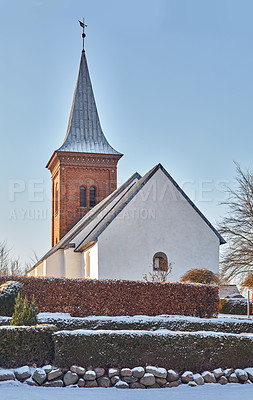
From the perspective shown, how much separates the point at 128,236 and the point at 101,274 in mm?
2536

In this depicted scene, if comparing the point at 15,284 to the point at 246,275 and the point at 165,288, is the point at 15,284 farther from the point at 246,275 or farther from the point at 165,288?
the point at 246,275

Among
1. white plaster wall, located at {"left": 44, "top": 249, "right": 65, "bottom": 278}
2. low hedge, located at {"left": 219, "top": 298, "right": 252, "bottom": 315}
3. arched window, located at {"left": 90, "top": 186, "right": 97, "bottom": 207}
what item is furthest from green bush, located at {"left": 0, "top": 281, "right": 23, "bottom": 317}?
arched window, located at {"left": 90, "top": 186, "right": 97, "bottom": 207}

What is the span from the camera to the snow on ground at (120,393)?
39.0ft

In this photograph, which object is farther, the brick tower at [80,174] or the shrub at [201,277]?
the brick tower at [80,174]

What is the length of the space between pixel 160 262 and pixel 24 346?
18612 mm

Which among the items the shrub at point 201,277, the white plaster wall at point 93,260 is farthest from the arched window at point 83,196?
the shrub at point 201,277

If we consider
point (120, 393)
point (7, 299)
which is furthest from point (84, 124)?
point (120, 393)

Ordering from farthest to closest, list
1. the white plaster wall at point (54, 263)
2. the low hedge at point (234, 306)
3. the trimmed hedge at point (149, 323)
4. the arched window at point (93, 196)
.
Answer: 1. the arched window at point (93, 196)
2. the white plaster wall at point (54, 263)
3. the low hedge at point (234, 306)
4. the trimmed hedge at point (149, 323)

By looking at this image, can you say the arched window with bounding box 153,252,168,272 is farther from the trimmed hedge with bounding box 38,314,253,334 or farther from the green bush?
the green bush

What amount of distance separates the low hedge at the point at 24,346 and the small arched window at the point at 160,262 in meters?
17.9

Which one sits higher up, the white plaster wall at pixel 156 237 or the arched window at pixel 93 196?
the arched window at pixel 93 196

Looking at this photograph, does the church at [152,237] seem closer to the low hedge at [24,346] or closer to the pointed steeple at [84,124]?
the pointed steeple at [84,124]

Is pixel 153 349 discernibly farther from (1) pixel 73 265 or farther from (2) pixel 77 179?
(2) pixel 77 179

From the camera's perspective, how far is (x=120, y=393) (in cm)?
1267
